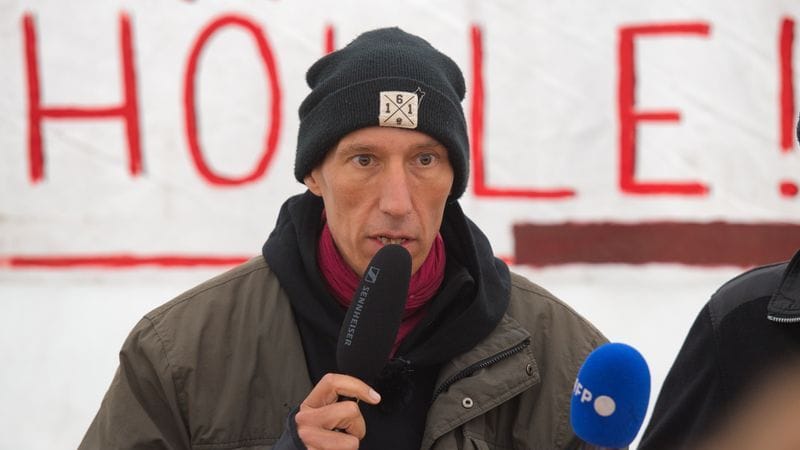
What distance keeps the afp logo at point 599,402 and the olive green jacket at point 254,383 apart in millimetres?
481

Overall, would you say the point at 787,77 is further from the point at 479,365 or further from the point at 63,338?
the point at 63,338

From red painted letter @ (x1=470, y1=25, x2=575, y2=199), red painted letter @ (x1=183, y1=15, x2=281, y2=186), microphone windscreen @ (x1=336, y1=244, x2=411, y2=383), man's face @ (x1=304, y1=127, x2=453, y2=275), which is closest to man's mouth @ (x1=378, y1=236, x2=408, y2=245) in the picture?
→ man's face @ (x1=304, y1=127, x2=453, y2=275)

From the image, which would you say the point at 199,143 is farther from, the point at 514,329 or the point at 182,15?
the point at 514,329

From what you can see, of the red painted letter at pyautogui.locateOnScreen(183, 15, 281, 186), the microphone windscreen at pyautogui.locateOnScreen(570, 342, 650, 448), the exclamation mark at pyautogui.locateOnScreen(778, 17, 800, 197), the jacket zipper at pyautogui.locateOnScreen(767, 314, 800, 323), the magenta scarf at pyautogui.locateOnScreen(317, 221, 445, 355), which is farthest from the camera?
the red painted letter at pyautogui.locateOnScreen(183, 15, 281, 186)

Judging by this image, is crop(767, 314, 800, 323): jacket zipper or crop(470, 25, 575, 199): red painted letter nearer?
crop(767, 314, 800, 323): jacket zipper

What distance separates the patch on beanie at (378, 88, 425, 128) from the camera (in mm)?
1656

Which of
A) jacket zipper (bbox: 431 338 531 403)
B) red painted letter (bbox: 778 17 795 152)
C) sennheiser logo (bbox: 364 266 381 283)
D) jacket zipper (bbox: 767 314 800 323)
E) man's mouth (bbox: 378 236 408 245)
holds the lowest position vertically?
jacket zipper (bbox: 431 338 531 403)

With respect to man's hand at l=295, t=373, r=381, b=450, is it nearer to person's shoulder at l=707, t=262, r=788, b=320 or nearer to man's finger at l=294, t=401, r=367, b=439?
man's finger at l=294, t=401, r=367, b=439

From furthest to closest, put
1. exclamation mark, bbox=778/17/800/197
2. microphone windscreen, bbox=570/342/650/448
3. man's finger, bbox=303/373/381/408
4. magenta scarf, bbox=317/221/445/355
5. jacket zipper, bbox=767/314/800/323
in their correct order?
exclamation mark, bbox=778/17/800/197, magenta scarf, bbox=317/221/445/355, jacket zipper, bbox=767/314/800/323, man's finger, bbox=303/373/381/408, microphone windscreen, bbox=570/342/650/448

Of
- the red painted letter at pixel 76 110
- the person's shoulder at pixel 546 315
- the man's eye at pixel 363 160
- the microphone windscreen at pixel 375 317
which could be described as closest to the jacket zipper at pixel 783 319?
the person's shoulder at pixel 546 315

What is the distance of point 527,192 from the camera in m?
2.91

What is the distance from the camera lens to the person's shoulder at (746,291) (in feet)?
5.32

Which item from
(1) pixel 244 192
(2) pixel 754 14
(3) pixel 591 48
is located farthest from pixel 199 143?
(2) pixel 754 14

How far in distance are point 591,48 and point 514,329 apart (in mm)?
1334
